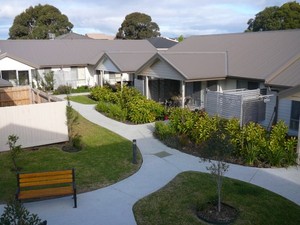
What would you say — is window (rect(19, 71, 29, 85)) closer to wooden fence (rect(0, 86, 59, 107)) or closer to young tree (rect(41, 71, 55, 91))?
young tree (rect(41, 71, 55, 91))

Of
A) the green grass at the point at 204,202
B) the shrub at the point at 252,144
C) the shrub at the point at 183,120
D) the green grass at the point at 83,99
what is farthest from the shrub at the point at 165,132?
the green grass at the point at 83,99

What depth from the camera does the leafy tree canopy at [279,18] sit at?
55300 millimetres

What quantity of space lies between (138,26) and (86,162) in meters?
68.4

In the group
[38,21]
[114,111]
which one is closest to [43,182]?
[114,111]

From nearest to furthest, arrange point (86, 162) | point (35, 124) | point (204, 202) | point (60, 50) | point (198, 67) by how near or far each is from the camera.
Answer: point (204, 202)
point (86, 162)
point (35, 124)
point (198, 67)
point (60, 50)

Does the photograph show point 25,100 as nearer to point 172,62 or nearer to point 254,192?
point 172,62

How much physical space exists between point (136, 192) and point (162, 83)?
15542 millimetres

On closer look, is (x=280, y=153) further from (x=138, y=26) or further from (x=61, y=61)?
(x=138, y=26)

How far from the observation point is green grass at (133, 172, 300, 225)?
8.49m

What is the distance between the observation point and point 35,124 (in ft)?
46.9

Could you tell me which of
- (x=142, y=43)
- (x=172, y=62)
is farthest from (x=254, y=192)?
(x=142, y=43)

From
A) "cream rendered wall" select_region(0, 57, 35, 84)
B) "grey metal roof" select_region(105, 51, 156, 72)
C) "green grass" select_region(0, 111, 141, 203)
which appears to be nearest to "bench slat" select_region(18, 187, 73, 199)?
"green grass" select_region(0, 111, 141, 203)

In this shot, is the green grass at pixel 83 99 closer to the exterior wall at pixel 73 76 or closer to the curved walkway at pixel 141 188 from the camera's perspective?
the exterior wall at pixel 73 76

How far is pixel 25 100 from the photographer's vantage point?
19922 millimetres
